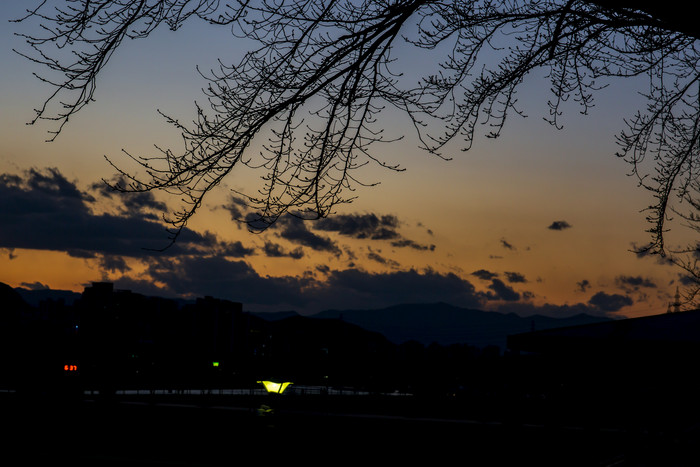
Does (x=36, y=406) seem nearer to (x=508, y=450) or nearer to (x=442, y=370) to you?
(x=508, y=450)

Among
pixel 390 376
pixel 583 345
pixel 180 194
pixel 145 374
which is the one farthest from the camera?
pixel 390 376

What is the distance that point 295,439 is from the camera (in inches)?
711

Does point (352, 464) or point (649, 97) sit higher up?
point (649, 97)

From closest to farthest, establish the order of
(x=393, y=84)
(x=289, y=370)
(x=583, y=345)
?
1. (x=583, y=345)
2. (x=393, y=84)
3. (x=289, y=370)

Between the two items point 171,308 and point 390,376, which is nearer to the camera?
point 390,376

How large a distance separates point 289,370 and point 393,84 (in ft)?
543

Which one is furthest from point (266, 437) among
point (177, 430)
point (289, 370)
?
point (289, 370)

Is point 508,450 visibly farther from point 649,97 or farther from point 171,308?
point 171,308

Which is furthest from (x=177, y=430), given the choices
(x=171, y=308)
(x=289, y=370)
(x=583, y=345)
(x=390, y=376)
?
(x=171, y=308)

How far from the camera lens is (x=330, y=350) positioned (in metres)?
189

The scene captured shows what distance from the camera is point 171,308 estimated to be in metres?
182

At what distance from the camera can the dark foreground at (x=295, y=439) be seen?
9602 mm

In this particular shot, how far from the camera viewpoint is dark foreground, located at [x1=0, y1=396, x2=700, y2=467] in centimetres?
960

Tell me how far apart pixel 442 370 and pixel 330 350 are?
42400 millimetres
